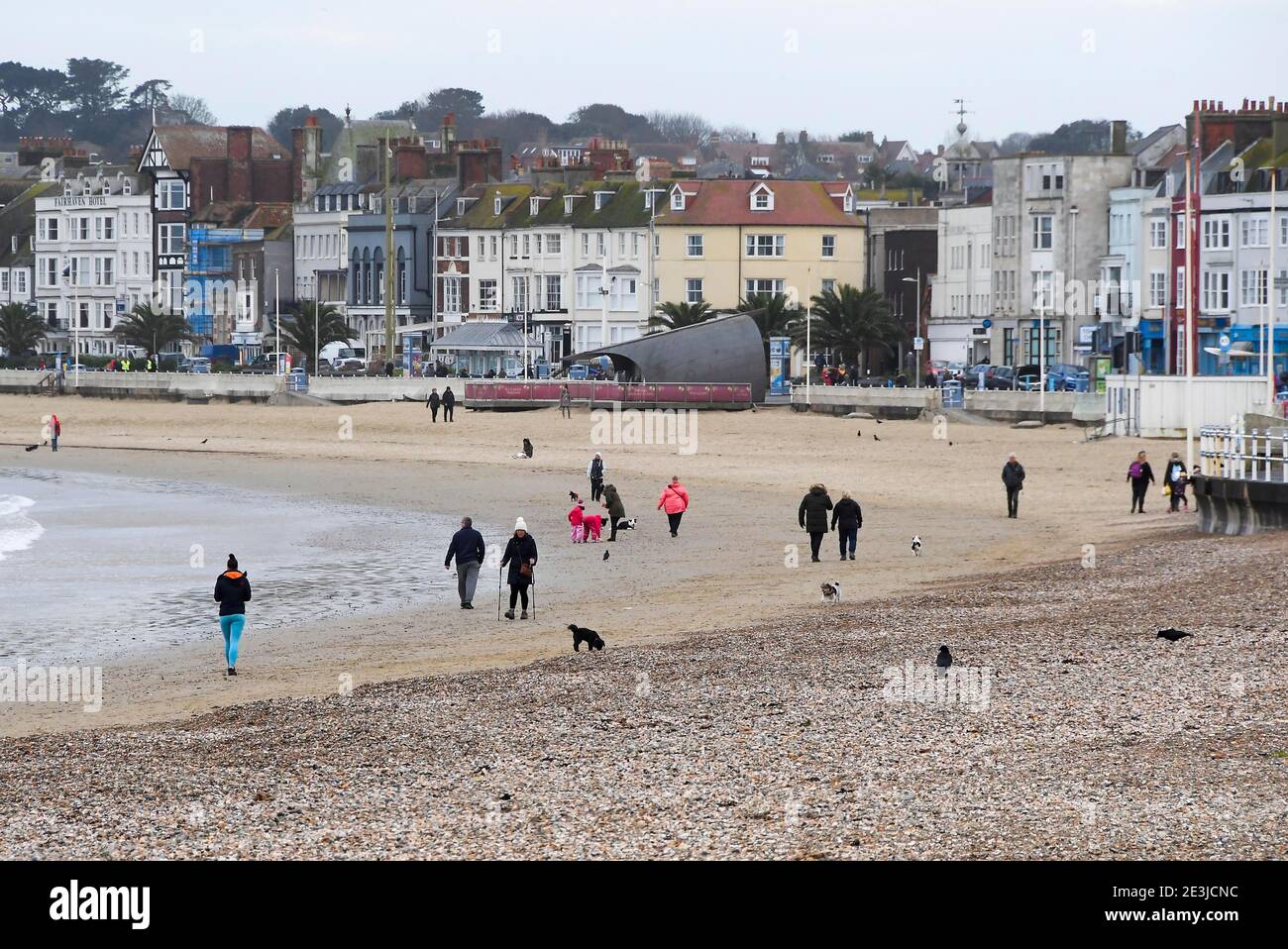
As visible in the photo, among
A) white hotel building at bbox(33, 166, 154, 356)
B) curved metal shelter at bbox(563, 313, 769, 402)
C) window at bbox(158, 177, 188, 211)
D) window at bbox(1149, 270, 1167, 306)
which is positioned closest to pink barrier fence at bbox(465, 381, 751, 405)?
curved metal shelter at bbox(563, 313, 769, 402)

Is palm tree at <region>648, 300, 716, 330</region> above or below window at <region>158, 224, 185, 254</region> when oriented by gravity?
below

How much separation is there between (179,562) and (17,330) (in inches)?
2891

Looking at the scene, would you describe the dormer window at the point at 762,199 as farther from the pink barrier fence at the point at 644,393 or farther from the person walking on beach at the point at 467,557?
the person walking on beach at the point at 467,557

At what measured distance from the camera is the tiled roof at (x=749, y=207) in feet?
286

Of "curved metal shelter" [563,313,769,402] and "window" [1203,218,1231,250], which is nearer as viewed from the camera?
"curved metal shelter" [563,313,769,402]

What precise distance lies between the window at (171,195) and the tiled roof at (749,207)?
Result: 110 ft

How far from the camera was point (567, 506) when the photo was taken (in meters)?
40.4

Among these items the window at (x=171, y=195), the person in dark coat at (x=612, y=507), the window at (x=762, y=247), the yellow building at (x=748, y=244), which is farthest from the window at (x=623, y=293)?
the person in dark coat at (x=612, y=507)

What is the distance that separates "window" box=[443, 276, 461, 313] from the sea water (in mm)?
50577

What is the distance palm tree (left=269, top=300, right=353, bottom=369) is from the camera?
90000 mm

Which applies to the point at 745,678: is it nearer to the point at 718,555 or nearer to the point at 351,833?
the point at 351,833

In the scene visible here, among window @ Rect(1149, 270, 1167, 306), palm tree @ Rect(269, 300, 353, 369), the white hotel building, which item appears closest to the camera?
window @ Rect(1149, 270, 1167, 306)

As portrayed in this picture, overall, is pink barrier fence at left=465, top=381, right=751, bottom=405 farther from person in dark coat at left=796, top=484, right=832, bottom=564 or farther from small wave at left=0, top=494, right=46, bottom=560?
person in dark coat at left=796, top=484, right=832, bottom=564

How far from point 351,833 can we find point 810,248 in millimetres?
76217
